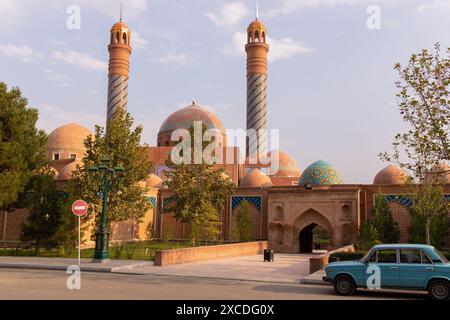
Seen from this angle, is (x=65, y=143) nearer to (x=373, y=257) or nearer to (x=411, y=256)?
(x=373, y=257)

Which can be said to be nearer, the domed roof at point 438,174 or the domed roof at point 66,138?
the domed roof at point 438,174

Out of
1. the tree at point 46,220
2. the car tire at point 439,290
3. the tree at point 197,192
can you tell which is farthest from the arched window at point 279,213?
the car tire at point 439,290

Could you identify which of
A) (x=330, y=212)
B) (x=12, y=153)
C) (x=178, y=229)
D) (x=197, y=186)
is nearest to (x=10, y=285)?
(x=12, y=153)

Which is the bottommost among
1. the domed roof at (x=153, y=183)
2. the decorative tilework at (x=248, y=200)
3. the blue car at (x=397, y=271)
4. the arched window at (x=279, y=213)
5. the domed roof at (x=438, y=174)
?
the blue car at (x=397, y=271)

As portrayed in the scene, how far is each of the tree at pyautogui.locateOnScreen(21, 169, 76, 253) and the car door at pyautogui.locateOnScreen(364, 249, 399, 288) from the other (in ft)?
52.2

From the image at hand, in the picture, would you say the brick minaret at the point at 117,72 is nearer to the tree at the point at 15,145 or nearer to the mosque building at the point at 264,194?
the mosque building at the point at 264,194

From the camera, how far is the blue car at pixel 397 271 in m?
10.0

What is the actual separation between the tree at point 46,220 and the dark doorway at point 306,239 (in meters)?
15.9

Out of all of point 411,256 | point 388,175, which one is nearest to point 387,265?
point 411,256

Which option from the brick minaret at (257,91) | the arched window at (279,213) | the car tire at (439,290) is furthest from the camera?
the brick minaret at (257,91)

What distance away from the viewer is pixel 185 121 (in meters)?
49.3

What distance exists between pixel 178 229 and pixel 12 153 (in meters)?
16.4

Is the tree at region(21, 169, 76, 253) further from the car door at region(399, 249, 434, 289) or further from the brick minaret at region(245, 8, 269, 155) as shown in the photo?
the brick minaret at region(245, 8, 269, 155)
